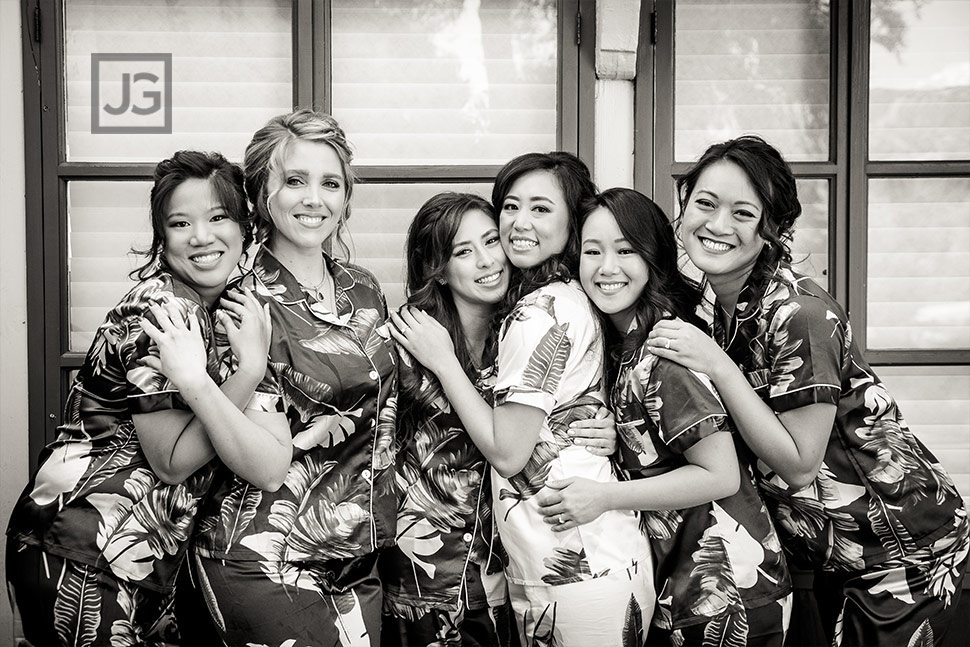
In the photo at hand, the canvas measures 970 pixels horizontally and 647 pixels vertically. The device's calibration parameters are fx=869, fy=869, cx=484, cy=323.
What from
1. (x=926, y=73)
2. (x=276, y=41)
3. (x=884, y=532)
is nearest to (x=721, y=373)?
(x=884, y=532)

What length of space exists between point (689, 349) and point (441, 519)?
79cm

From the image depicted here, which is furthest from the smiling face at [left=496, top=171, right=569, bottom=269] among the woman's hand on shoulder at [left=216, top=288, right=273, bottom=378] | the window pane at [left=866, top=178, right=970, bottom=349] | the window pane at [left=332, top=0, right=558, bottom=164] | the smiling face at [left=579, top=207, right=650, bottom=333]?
the window pane at [left=866, top=178, right=970, bottom=349]

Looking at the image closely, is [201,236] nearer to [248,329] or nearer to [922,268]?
[248,329]

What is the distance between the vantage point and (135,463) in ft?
6.98

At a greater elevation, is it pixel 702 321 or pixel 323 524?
pixel 702 321

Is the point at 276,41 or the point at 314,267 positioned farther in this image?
the point at 276,41

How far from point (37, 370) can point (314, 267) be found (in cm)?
114

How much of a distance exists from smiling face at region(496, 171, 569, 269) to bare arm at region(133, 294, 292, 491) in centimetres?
70

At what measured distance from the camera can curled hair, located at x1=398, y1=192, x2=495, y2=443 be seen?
7.80 feet

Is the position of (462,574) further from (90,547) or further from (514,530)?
(90,547)

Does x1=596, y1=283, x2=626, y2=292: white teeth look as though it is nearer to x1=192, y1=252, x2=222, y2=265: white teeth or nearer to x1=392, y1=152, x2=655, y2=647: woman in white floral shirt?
x1=392, y1=152, x2=655, y2=647: woman in white floral shirt

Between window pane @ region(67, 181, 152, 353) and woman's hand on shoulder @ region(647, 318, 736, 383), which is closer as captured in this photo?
woman's hand on shoulder @ region(647, 318, 736, 383)

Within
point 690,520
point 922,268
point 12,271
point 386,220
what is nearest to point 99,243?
point 12,271

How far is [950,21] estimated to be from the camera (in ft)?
9.70
